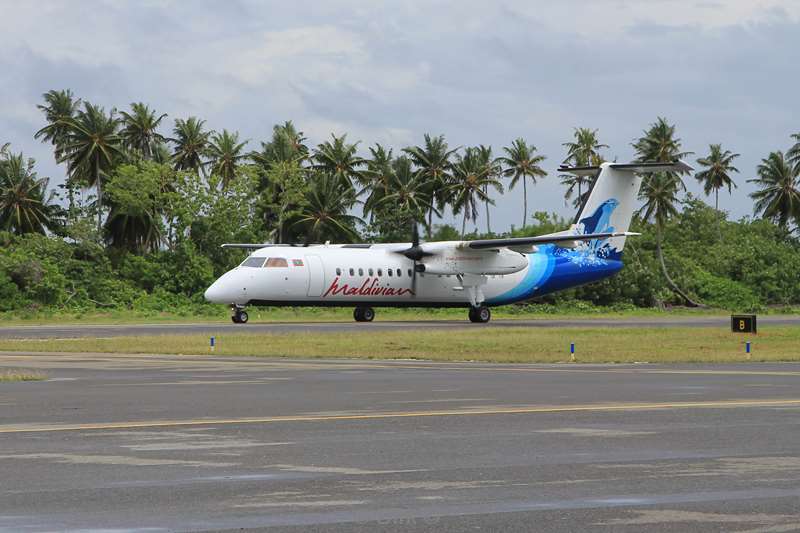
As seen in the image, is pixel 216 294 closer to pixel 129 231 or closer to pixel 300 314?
pixel 300 314

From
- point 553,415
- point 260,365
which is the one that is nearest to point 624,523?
point 553,415

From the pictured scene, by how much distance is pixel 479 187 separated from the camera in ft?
340

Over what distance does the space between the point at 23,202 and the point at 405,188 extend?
1144 inches

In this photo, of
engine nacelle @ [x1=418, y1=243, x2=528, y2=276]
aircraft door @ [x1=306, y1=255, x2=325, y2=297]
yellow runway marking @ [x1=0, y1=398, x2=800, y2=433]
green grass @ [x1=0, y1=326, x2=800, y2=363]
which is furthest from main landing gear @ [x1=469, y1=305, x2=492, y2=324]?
yellow runway marking @ [x1=0, y1=398, x2=800, y2=433]

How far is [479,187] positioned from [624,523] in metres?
95.1

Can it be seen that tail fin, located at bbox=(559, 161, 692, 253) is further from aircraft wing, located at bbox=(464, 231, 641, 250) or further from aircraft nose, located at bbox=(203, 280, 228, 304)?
aircraft nose, located at bbox=(203, 280, 228, 304)

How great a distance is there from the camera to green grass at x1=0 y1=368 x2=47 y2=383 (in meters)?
23.8

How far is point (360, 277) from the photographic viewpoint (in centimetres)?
5353

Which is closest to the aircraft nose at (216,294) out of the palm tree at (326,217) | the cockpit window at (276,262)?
the cockpit window at (276,262)

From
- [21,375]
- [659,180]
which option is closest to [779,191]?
[659,180]

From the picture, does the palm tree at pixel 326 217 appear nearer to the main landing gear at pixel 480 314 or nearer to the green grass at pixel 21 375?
the main landing gear at pixel 480 314

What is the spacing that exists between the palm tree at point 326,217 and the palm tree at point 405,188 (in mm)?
6295

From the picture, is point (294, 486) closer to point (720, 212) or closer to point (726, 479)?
point (726, 479)

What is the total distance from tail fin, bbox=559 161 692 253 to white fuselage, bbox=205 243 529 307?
3682 mm
